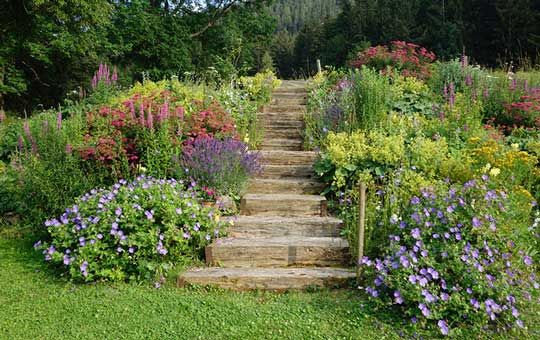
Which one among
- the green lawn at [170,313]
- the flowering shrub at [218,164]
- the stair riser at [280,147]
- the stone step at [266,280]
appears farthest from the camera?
the stair riser at [280,147]

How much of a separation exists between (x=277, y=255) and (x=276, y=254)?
0.6 inches

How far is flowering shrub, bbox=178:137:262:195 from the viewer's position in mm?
4930

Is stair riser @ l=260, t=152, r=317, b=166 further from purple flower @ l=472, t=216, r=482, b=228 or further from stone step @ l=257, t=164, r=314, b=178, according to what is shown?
purple flower @ l=472, t=216, r=482, b=228

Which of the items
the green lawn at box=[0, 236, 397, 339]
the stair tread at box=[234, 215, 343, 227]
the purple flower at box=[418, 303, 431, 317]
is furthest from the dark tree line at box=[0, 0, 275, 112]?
the purple flower at box=[418, 303, 431, 317]

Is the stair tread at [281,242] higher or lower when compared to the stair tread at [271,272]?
higher

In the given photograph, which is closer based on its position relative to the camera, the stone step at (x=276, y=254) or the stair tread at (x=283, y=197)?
the stone step at (x=276, y=254)

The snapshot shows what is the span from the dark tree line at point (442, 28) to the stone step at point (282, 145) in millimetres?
13198

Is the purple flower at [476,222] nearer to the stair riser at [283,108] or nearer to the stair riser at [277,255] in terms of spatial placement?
the stair riser at [277,255]

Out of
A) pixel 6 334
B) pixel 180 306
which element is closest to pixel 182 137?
pixel 180 306

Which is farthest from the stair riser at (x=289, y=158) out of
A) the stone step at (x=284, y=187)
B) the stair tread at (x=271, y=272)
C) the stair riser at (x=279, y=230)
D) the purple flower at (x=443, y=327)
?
the purple flower at (x=443, y=327)

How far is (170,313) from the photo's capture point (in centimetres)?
323

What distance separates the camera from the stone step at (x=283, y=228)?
453 centimetres

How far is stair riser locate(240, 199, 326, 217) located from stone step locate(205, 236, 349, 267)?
0.89 metres

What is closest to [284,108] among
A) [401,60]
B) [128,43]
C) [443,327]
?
[401,60]
